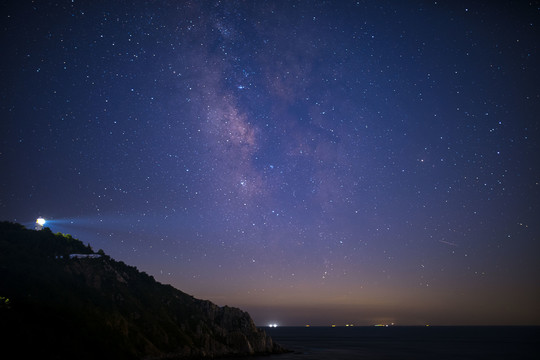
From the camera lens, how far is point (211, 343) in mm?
69625

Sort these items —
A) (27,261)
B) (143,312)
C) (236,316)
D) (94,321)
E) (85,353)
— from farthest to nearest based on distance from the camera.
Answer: (236,316) < (143,312) < (27,261) < (94,321) < (85,353)

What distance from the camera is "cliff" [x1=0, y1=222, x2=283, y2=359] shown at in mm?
43969

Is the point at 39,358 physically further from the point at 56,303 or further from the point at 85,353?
the point at 56,303

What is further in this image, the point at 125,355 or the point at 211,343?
the point at 211,343

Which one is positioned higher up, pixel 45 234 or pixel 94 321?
pixel 45 234

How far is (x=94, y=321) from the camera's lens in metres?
53.5

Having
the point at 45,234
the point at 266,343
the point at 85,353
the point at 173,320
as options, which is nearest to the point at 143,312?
the point at 173,320

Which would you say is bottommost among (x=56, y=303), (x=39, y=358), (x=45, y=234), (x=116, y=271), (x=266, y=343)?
(x=266, y=343)

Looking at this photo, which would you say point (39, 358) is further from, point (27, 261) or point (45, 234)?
point (45, 234)

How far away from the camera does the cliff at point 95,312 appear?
144ft

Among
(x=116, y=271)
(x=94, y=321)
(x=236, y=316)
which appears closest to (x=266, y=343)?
(x=236, y=316)

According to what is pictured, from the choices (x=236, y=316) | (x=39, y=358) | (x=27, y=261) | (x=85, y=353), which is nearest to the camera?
(x=39, y=358)

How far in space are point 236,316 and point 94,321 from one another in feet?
121

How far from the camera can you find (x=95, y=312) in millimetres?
56031
